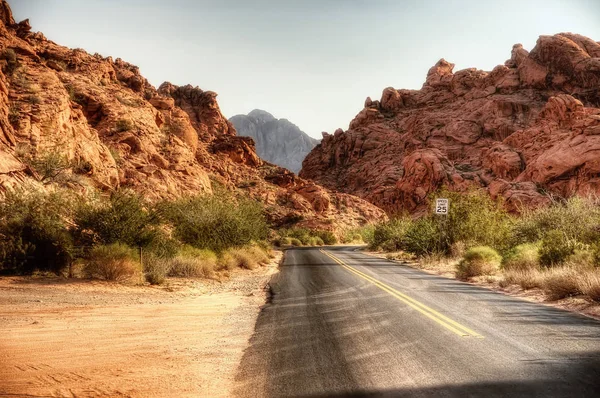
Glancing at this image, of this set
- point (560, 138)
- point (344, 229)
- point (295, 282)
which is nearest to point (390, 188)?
point (344, 229)

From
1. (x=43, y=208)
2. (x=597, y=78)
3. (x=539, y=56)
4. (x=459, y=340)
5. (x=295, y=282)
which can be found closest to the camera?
(x=459, y=340)

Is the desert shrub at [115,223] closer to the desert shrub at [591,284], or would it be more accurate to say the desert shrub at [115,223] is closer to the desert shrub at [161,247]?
the desert shrub at [161,247]

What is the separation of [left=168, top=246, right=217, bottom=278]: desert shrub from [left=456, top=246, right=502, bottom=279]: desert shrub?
10644 mm

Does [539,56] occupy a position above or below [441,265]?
above

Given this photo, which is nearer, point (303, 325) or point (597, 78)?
point (303, 325)

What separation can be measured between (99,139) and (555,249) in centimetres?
3102

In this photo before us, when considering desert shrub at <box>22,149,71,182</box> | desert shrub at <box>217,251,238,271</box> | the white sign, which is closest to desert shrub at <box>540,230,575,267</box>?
the white sign

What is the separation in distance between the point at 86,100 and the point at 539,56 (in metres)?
81.9

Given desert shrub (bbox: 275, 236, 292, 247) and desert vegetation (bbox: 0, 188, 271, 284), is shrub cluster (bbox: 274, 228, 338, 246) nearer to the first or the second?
desert shrub (bbox: 275, 236, 292, 247)

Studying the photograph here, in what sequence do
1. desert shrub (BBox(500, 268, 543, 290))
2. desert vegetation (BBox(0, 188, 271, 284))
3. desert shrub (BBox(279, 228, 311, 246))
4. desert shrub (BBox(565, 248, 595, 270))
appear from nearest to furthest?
1. desert shrub (BBox(565, 248, 595, 270))
2. desert vegetation (BBox(0, 188, 271, 284))
3. desert shrub (BBox(500, 268, 543, 290))
4. desert shrub (BBox(279, 228, 311, 246))

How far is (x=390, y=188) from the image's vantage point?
86.5m

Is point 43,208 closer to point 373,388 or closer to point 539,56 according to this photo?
point 373,388

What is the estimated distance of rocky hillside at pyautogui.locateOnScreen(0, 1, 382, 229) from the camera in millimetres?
22750

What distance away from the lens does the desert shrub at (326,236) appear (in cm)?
6394
